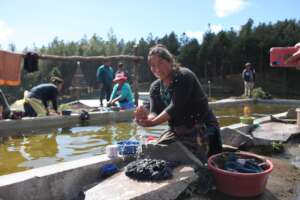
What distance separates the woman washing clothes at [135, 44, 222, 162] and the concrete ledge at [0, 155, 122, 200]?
68 centimetres

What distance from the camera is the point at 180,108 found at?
321 cm

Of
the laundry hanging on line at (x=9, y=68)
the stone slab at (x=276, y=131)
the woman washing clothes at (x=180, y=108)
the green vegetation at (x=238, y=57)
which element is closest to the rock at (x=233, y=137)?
the stone slab at (x=276, y=131)

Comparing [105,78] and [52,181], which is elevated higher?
[105,78]

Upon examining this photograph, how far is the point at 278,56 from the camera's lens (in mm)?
3160

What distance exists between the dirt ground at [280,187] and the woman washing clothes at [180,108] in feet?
1.37

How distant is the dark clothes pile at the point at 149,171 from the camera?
295 centimetres

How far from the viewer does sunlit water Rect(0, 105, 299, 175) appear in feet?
15.6

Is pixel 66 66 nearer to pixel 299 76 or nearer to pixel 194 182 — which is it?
pixel 299 76

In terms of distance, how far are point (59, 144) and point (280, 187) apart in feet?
12.1

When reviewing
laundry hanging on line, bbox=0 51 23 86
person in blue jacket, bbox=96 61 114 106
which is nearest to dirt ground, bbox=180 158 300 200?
laundry hanging on line, bbox=0 51 23 86

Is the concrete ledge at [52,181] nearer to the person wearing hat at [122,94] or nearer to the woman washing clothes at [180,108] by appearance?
the woman washing clothes at [180,108]

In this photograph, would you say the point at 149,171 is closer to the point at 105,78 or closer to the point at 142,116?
the point at 142,116

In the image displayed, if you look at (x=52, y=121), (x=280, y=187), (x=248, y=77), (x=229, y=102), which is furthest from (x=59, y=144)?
(x=248, y=77)

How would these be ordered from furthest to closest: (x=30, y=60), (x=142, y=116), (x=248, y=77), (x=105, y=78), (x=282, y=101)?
(x=248, y=77) < (x=282, y=101) < (x=105, y=78) < (x=30, y=60) < (x=142, y=116)
